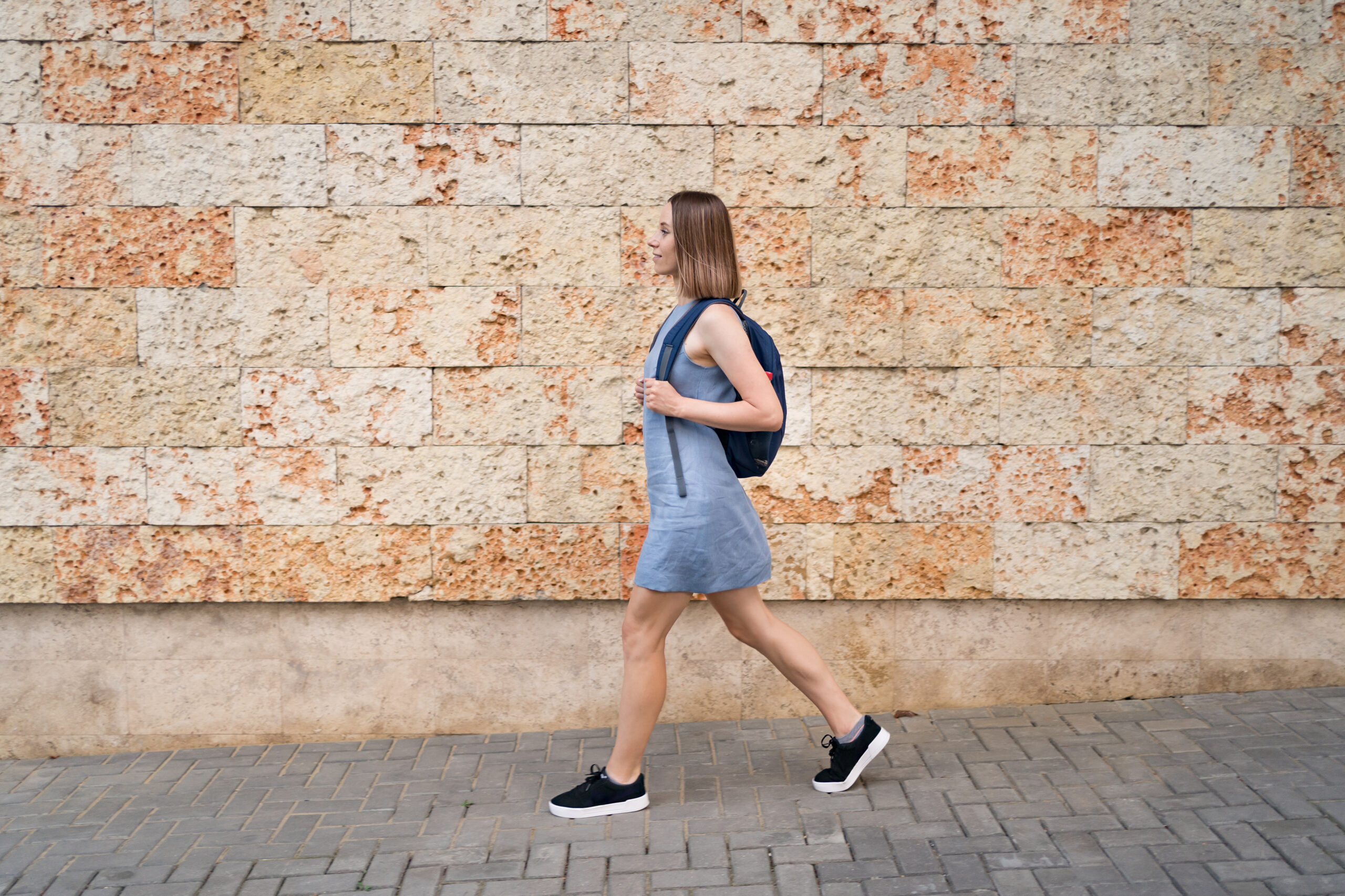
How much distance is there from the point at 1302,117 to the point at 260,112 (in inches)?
164

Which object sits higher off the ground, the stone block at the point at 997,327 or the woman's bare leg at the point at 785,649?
the stone block at the point at 997,327

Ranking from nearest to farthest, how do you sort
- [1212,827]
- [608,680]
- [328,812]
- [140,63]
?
[1212,827] → [328,812] → [140,63] → [608,680]

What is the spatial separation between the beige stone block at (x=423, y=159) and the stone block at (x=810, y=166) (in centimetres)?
86

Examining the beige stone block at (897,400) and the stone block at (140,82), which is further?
the beige stone block at (897,400)

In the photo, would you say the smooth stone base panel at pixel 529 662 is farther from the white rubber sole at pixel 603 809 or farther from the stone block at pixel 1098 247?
the stone block at pixel 1098 247

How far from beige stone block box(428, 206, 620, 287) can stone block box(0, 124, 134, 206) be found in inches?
48.9

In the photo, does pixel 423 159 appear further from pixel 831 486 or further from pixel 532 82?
pixel 831 486

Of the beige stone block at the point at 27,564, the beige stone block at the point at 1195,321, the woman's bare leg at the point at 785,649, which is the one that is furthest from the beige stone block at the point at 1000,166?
the beige stone block at the point at 27,564

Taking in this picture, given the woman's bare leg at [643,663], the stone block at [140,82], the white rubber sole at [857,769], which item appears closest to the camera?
Answer: the woman's bare leg at [643,663]

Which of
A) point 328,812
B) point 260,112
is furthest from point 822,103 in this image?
point 328,812

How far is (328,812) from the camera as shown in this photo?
3805mm

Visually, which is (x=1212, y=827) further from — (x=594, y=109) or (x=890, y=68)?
(x=594, y=109)

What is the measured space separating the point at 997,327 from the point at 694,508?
1695mm

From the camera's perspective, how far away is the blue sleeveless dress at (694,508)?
353cm
